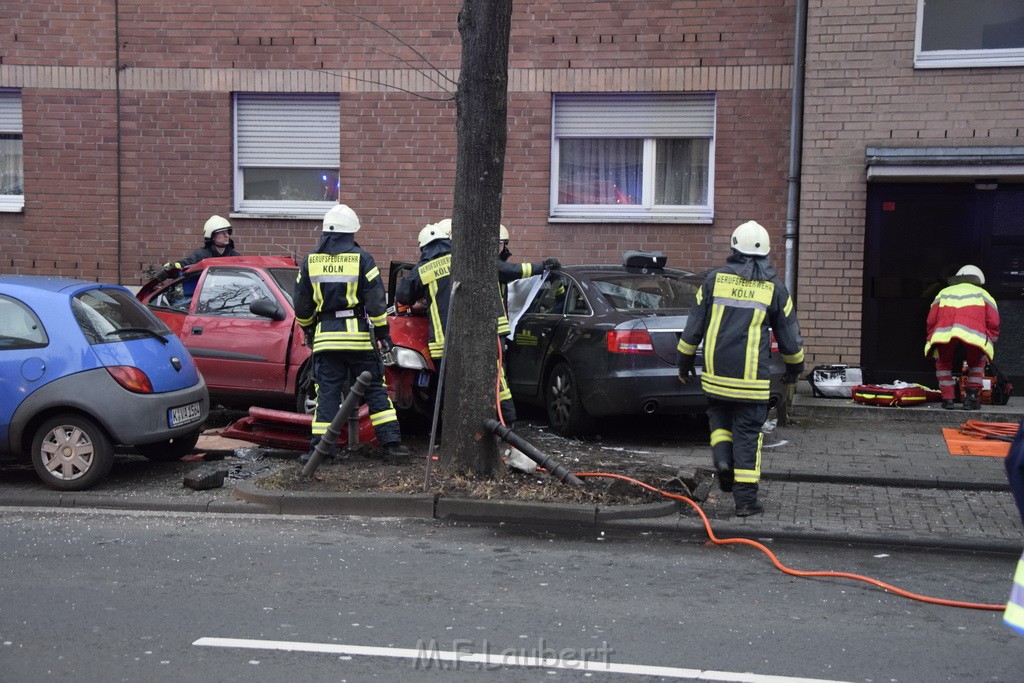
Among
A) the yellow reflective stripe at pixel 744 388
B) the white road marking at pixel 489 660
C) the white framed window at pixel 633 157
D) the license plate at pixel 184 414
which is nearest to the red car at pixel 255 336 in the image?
the license plate at pixel 184 414

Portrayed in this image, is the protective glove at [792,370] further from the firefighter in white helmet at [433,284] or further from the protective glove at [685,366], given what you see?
the firefighter in white helmet at [433,284]

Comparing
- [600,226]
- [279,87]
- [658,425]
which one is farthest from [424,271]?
[279,87]

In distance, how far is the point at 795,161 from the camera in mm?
12406

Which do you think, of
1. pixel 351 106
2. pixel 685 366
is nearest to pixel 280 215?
pixel 351 106

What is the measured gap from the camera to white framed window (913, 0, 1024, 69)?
466 inches

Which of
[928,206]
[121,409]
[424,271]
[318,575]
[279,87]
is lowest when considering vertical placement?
[318,575]

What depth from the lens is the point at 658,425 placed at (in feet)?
35.2

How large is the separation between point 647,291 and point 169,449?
426cm

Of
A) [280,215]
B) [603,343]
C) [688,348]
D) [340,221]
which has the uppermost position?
[280,215]

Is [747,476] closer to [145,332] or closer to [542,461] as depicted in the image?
[542,461]

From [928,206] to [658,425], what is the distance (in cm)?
397

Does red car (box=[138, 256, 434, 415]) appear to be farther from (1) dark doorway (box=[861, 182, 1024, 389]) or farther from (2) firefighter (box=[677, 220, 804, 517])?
(1) dark doorway (box=[861, 182, 1024, 389])

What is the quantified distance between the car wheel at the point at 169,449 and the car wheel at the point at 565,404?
10.1 ft

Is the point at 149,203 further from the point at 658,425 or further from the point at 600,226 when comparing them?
the point at 658,425
